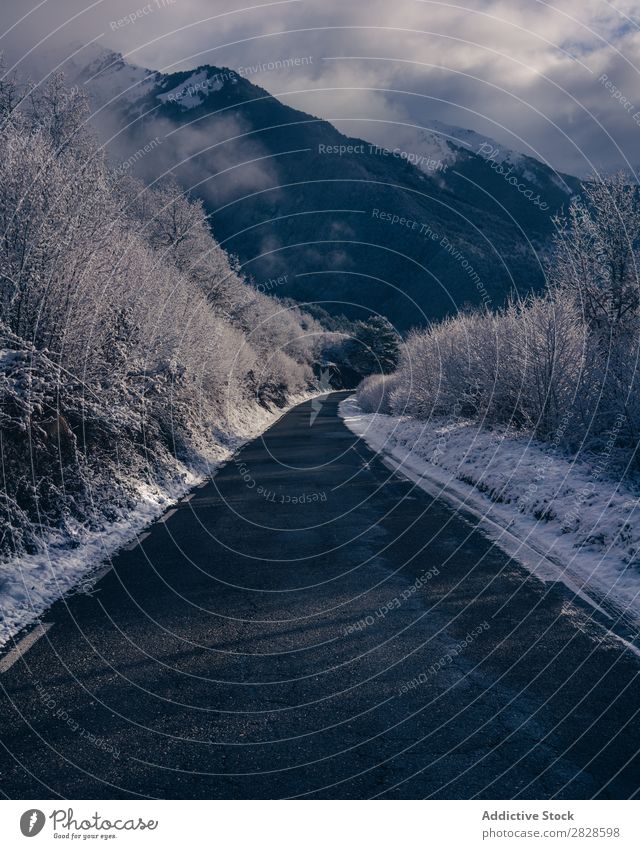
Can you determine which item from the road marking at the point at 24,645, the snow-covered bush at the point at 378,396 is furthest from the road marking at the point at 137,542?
the snow-covered bush at the point at 378,396

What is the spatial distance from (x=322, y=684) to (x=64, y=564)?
172 inches

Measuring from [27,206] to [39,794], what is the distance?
11.0m

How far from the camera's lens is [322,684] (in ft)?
15.1

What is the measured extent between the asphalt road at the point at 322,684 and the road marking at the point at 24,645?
0.24 feet

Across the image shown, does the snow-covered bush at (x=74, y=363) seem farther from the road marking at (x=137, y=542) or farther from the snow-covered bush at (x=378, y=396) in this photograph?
the snow-covered bush at (x=378, y=396)

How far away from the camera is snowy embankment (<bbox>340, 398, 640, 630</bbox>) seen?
7.05 m

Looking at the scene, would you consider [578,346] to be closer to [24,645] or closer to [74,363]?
Result: [74,363]

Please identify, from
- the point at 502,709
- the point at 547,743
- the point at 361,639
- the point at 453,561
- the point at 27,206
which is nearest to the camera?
the point at 547,743

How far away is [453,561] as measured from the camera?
7.72 meters

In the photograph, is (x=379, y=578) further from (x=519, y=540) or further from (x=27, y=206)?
(x=27, y=206)

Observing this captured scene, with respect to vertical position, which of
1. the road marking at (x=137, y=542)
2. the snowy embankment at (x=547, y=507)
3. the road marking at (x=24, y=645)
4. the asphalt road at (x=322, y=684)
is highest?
the snowy embankment at (x=547, y=507)

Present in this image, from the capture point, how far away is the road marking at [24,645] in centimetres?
496

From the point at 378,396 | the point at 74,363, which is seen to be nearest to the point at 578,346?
the point at 74,363
